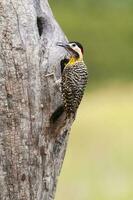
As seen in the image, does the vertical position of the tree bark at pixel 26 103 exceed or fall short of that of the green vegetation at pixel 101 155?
it exceeds it

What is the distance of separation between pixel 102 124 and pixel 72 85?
9037mm

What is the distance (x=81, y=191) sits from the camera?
39.9ft

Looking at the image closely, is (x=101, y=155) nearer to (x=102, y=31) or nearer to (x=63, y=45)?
(x=63, y=45)

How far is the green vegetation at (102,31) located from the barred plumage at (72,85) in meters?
16.5

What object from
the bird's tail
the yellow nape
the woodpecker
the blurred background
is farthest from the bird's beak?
the blurred background

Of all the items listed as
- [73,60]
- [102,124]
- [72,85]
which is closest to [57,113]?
[72,85]

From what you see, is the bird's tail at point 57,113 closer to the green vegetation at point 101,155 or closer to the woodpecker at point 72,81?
the woodpecker at point 72,81

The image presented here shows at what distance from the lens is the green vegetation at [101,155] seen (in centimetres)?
1207

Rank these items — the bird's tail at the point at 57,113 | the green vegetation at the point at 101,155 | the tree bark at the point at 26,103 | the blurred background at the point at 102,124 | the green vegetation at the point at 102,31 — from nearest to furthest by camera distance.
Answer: the tree bark at the point at 26,103, the bird's tail at the point at 57,113, the green vegetation at the point at 101,155, the blurred background at the point at 102,124, the green vegetation at the point at 102,31

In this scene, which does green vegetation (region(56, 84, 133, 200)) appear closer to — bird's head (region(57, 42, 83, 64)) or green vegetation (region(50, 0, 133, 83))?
bird's head (region(57, 42, 83, 64))

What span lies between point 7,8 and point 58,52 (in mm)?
488

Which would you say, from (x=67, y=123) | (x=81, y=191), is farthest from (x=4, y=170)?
(x=81, y=191)

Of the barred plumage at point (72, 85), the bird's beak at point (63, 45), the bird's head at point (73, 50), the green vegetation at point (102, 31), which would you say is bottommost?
the green vegetation at point (102, 31)

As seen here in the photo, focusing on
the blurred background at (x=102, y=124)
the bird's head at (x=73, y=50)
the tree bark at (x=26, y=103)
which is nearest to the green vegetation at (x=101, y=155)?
the blurred background at (x=102, y=124)
